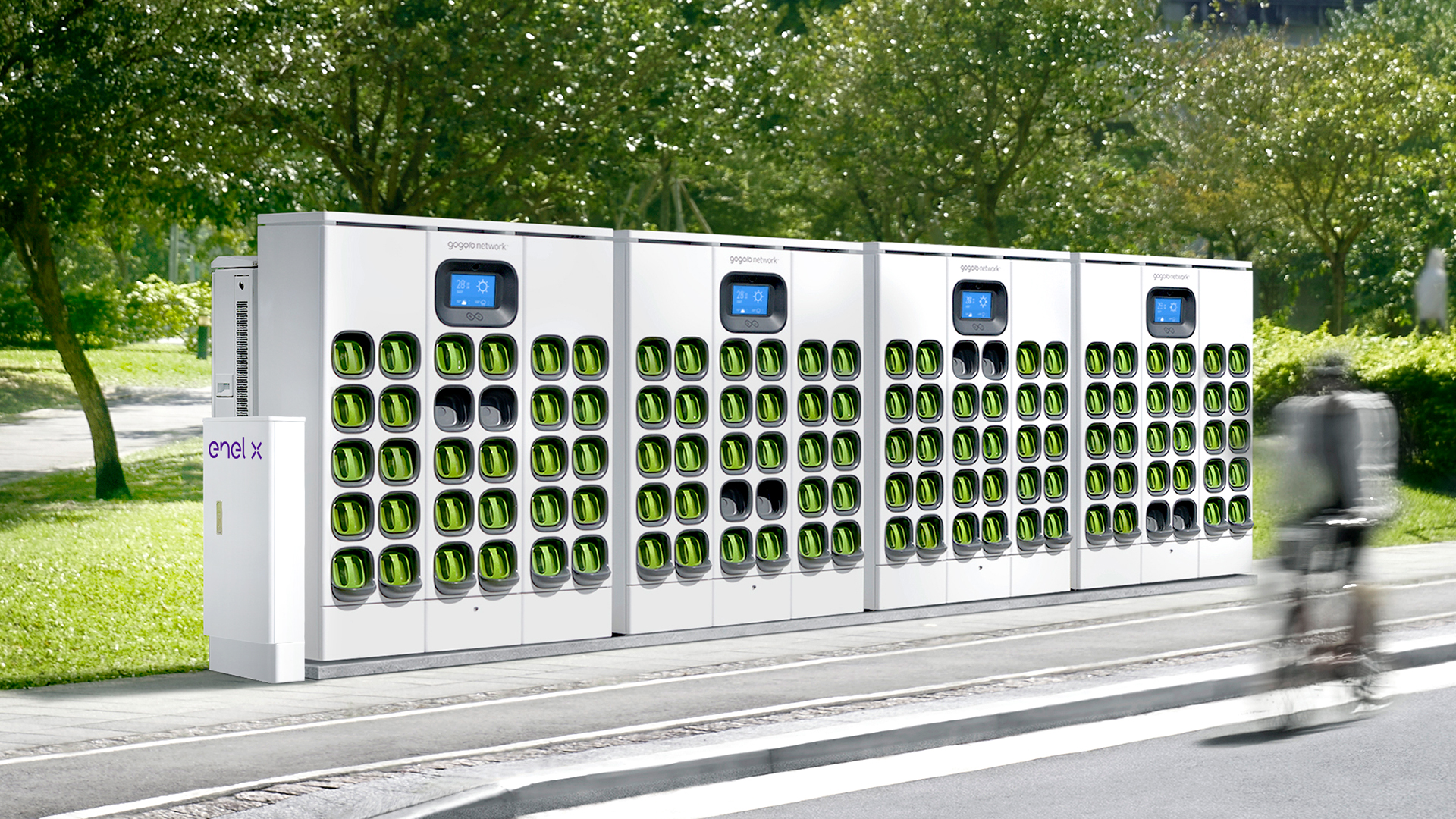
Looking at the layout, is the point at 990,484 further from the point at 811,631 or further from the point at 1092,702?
the point at 1092,702

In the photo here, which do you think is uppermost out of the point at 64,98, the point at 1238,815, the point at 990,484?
the point at 64,98

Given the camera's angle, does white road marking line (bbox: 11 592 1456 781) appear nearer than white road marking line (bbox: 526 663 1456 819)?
No

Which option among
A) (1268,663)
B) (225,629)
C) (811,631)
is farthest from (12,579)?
(1268,663)

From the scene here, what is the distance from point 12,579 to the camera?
1355 centimetres

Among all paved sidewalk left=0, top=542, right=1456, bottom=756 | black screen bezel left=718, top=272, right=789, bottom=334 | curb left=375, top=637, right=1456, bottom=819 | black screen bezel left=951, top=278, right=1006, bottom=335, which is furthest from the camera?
black screen bezel left=951, top=278, right=1006, bottom=335

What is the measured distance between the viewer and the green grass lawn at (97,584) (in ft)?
35.1

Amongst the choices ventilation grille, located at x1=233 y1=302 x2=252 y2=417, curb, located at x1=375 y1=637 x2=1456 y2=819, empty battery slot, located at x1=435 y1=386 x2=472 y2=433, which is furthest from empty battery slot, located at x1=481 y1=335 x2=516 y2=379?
curb, located at x1=375 y1=637 x2=1456 y2=819

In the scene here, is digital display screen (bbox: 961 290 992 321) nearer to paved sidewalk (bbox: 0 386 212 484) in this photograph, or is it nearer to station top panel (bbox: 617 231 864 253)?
station top panel (bbox: 617 231 864 253)

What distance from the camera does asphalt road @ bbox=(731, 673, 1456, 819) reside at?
21.5 feet

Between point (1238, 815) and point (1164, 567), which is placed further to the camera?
point (1164, 567)

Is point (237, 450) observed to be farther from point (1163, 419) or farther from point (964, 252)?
→ point (1163, 419)

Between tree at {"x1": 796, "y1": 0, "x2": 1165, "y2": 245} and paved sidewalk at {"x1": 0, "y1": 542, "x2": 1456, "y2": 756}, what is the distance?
16586mm

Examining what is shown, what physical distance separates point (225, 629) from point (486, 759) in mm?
3147

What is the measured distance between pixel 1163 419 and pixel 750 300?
13.7 feet
